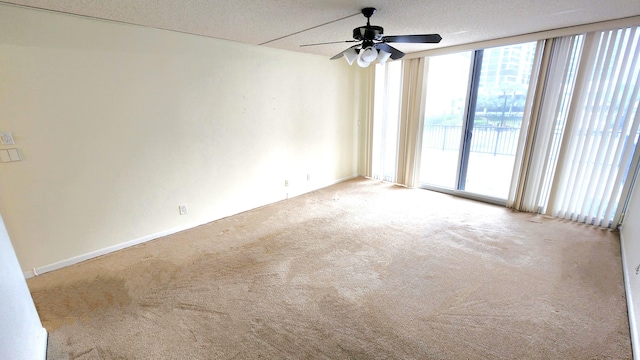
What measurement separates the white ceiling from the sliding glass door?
0.79m

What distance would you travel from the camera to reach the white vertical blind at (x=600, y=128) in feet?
9.47

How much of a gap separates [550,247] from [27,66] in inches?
207

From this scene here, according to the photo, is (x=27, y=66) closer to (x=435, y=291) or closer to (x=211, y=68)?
(x=211, y=68)

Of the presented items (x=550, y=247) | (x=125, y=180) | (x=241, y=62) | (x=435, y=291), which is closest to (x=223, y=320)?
(x=435, y=291)

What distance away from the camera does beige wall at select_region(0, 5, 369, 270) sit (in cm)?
231

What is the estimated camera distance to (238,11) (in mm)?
2344

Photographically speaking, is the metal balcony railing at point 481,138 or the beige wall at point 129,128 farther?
the metal balcony railing at point 481,138

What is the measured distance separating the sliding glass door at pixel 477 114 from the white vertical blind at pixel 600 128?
583 millimetres

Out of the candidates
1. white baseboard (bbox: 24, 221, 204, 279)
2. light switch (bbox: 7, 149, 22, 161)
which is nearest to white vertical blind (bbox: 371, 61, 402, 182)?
white baseboard (bbox: 24, 221, 204, 279)

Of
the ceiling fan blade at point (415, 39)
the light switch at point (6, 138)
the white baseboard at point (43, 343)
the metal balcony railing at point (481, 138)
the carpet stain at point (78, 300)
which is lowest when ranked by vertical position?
the carpet stain at point (78, 300)

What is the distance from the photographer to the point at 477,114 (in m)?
4.19

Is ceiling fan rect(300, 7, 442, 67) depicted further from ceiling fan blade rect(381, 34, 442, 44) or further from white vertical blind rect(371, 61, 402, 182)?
white vertical blind rect(371, 61, 402, 182)

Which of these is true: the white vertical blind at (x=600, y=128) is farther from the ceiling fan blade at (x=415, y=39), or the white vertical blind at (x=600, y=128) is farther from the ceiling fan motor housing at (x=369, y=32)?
the ceiling fan motor housing at (x=369, y=32)

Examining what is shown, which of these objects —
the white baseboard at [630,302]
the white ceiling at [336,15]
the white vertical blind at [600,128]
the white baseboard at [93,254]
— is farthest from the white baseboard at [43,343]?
the white vertical blind at [600,128]
